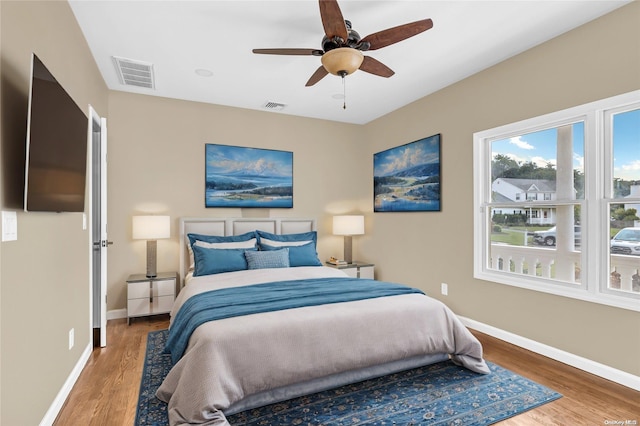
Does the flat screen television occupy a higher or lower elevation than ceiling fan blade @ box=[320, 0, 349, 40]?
lower

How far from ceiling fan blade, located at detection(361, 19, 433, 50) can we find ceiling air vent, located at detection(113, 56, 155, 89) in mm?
2325

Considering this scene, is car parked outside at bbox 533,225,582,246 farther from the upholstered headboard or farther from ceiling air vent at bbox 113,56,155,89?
ceiling air vent at bbox 113,56,155,89

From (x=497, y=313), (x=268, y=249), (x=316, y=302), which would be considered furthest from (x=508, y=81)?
(x=268, y=249)

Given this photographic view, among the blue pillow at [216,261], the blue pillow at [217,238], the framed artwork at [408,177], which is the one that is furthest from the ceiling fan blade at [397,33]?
the blue pillow at [217,238]

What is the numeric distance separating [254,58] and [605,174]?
10.3 feet

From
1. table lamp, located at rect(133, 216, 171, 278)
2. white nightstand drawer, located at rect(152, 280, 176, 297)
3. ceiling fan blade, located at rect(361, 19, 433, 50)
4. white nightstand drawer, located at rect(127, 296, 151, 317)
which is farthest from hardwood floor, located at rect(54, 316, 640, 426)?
ceiling fan blade, located at rect(361, 19, 433, 50)

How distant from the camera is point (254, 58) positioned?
329cm

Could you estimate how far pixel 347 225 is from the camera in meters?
5.18

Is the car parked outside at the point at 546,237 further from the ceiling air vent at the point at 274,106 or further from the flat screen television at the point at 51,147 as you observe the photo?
the flat screen television at the point at 51,147

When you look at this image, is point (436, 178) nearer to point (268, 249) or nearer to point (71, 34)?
point (268, 249)

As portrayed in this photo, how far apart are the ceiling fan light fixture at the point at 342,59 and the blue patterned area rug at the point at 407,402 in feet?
7.58

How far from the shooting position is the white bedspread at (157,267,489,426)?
79.3 inches

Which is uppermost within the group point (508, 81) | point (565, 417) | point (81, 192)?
point (508, 81)

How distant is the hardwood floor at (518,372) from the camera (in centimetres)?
212
